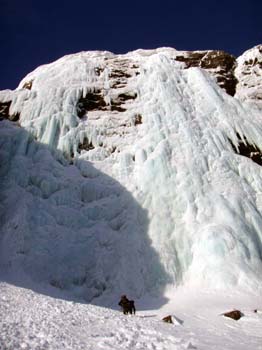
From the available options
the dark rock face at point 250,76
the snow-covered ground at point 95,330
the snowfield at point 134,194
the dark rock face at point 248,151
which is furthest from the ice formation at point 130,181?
the snow-covered ground at point 95,330

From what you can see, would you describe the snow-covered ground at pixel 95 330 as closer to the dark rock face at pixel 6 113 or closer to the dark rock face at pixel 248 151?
the dark rock face at pixel 248 151

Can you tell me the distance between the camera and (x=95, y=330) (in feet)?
36.1

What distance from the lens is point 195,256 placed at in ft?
82.3

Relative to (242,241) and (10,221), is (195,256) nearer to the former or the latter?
(242,241)

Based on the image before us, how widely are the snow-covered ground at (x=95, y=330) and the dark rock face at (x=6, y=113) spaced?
20441mm

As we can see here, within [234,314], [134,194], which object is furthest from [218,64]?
[234,314]

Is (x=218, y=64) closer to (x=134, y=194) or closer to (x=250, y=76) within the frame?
(x=250, y=76)

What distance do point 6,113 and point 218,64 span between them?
74.7 feet


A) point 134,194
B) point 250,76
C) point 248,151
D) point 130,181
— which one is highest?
point 250,76

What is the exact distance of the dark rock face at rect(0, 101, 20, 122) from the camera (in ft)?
113

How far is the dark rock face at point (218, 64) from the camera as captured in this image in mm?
40562

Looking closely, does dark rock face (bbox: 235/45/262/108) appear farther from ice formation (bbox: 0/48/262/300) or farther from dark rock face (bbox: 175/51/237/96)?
ice formation (bbox: 0/48/262/300)

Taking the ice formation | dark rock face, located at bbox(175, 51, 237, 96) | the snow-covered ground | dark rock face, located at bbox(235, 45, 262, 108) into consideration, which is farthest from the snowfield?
dark rock face, located at bbox(175, 51, 237, 96)

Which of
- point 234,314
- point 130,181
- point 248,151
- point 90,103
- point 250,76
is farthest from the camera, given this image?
point 250,76
